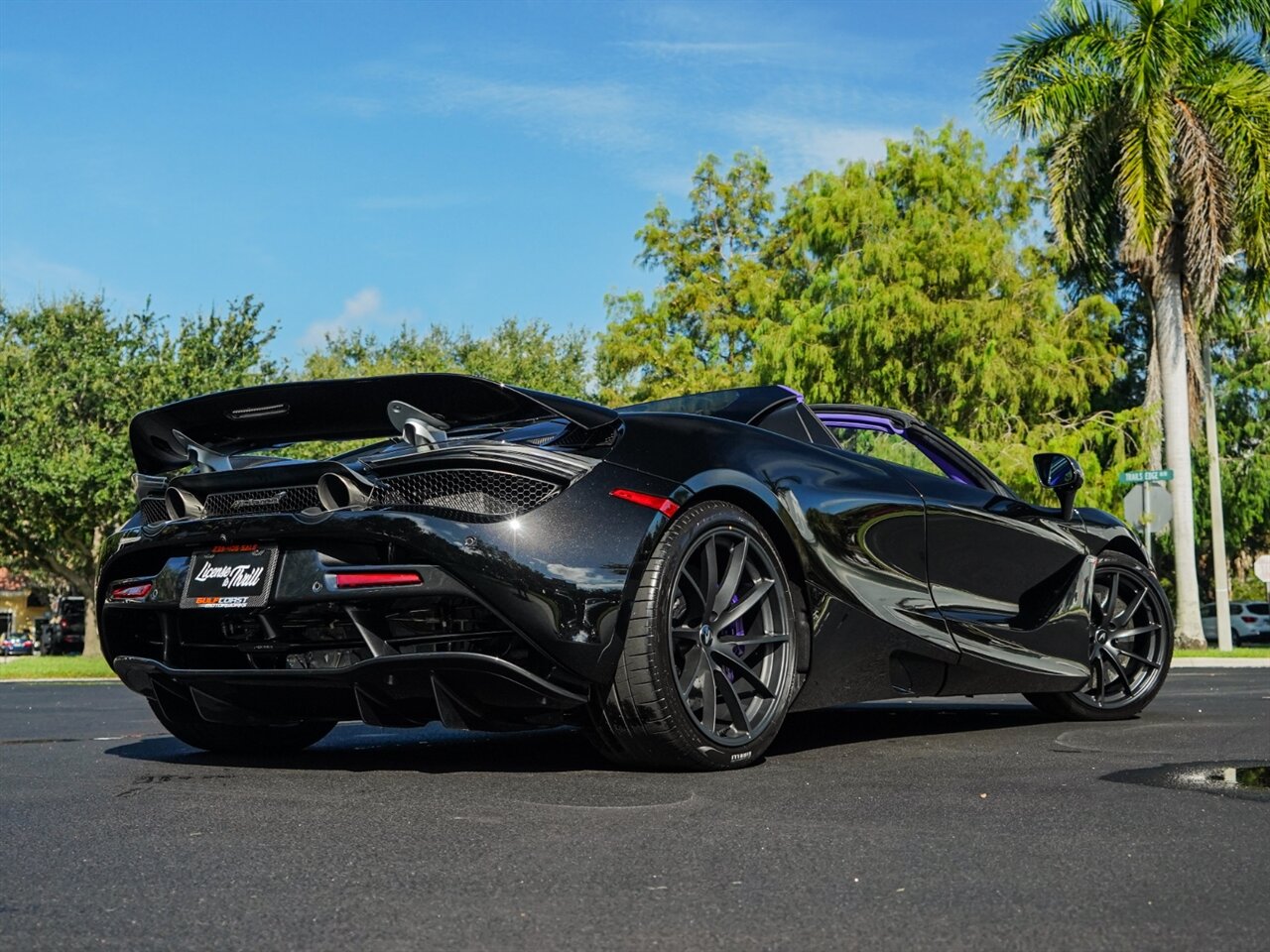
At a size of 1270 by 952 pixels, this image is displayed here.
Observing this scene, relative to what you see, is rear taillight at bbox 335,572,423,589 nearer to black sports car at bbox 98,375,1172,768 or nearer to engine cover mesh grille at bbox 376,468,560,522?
black sports car at bbox 98,375,1172,768

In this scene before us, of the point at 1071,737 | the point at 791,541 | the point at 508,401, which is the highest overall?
the point at 508,401

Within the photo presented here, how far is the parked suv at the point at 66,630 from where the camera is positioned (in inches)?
2045

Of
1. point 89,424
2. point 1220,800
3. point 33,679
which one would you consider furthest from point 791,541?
point 89,424

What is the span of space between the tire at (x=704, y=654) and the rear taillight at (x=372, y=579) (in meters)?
0.65

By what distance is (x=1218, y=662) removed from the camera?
18766mm

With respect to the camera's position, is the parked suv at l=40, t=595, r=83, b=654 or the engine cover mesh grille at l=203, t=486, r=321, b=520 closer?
the engine cover mesh grille at l=203, t=486, r=321, b=520

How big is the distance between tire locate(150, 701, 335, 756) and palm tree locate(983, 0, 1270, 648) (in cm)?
2048

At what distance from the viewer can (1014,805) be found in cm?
393

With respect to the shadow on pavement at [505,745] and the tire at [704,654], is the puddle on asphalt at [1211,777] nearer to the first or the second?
the tire at [704,654]

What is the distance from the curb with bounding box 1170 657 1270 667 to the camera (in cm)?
1761

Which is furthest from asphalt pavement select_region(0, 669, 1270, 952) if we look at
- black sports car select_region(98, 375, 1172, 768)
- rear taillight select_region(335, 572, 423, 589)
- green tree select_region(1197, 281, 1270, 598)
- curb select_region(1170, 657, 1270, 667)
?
green tree select_region(1197, 281, 1270, 598)

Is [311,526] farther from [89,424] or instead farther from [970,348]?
[89,424]

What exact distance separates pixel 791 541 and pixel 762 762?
2.38 ft

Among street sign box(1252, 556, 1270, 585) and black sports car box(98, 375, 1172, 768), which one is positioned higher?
black sports car box(98, 375, 1172, 768)
